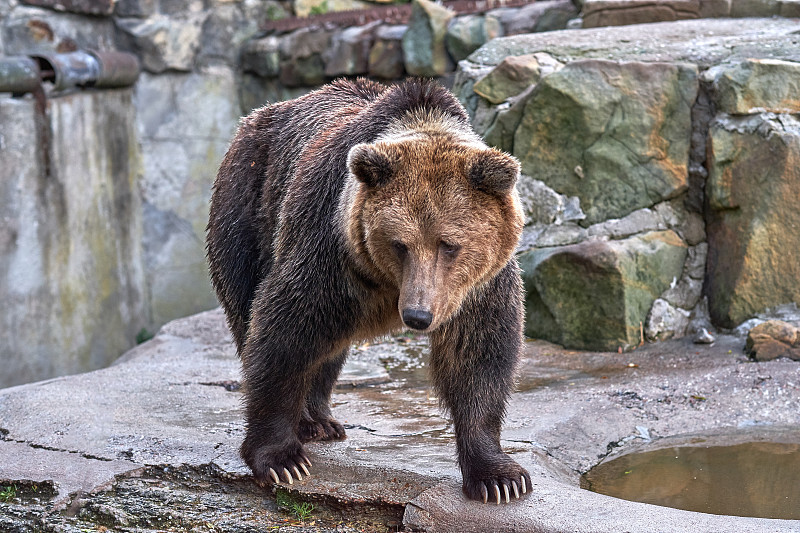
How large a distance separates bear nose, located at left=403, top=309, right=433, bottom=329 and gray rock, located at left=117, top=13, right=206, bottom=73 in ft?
19.4

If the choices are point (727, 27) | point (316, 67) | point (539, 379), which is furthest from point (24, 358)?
point (727, 27)

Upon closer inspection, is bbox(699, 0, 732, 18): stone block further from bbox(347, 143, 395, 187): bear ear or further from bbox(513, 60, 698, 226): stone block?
bbox(347, 143, 395, 187): bear ear

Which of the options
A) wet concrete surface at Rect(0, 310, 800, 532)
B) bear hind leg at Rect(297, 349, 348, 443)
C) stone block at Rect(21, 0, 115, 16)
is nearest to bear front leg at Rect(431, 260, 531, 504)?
wet concrete surface at Rect(0, 310, 800, 532)

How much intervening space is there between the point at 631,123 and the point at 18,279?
430 cm

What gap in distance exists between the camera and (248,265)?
394cm

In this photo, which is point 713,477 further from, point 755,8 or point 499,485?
point 755,8

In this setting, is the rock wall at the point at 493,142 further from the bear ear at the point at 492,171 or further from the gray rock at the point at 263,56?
the bear ear at the point at 492,171

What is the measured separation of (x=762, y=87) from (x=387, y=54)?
3154mm

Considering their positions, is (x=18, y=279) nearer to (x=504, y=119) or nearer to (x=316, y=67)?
(x=316, y=67)

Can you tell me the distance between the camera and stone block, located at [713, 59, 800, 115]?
196 inches

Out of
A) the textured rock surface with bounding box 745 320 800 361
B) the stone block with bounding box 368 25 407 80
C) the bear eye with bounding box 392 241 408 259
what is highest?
the stone block with bounding box 368 25 407 80


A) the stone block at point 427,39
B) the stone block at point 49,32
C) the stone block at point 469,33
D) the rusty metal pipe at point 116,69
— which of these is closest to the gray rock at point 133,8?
the stone block at point 49,32

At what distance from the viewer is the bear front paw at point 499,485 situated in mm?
3189

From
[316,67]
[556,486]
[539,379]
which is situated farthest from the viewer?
[316,67]
